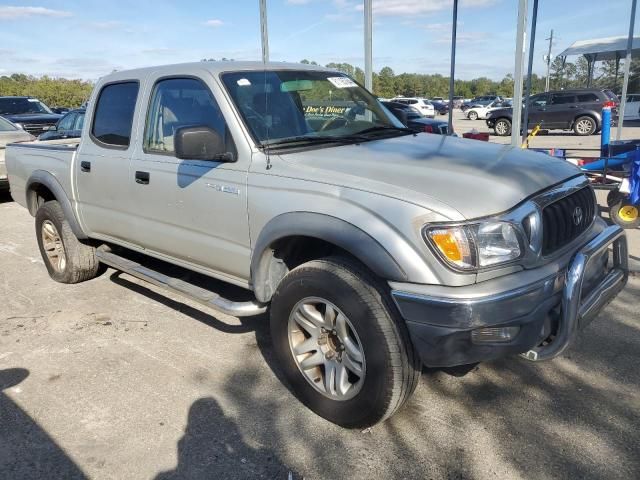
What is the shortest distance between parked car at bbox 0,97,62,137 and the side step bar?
454 inches

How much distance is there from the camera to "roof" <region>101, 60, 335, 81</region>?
3.67 metres

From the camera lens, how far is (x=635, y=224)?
6691 mm

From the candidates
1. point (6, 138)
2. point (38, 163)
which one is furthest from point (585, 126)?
point (38, 163)

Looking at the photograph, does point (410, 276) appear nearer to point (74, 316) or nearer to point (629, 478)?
point (629, 478)

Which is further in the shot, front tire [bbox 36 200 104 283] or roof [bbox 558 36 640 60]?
roof [bbox 558 36 640 60]

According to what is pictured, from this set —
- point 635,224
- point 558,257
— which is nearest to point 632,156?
point 635,224

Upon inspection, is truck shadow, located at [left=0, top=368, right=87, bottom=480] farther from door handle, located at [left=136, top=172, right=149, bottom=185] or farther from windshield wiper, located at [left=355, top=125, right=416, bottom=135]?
windshield wiper, located at [left=355, top=125, right=416, bottom=135]

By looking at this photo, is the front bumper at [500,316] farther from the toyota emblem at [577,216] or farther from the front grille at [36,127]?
the front grille at [36,127]

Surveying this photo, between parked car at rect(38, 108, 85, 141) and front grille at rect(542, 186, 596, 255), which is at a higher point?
parked car at rect(38, 108, 85, 141)

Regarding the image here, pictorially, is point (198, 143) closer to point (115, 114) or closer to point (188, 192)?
point (188, 192)

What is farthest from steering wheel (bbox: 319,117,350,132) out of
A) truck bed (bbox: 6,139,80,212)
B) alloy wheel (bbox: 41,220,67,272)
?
alloy wheel (bbox: 41,220,67,272)

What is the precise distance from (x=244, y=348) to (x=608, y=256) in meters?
2.41

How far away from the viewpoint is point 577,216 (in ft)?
9.88

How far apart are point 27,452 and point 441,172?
8.33ft
